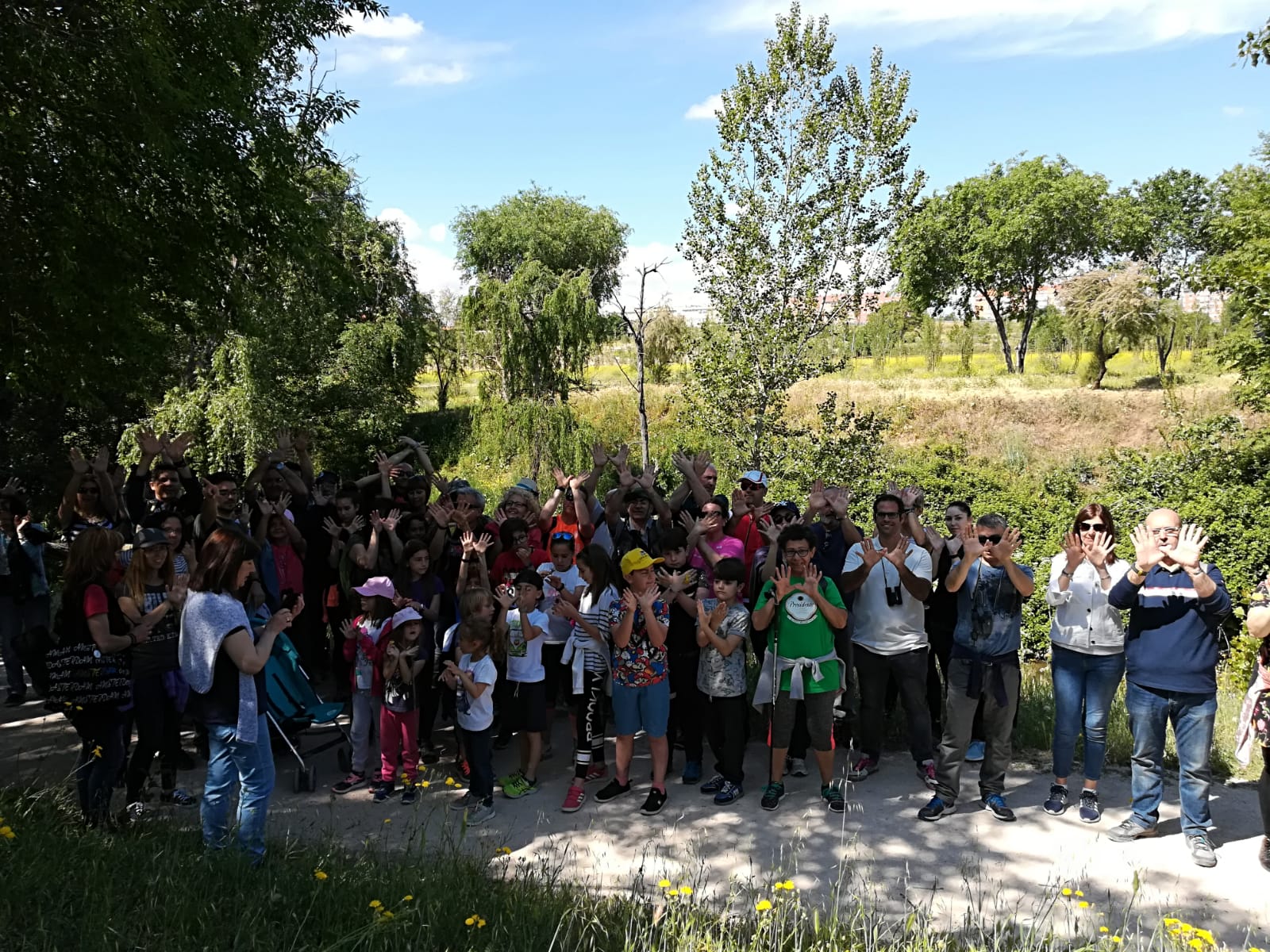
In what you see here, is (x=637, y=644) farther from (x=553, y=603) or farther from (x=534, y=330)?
(x=534, y=330)

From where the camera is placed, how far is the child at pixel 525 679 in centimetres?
590

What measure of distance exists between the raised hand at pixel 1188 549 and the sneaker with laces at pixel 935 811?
2.05 m

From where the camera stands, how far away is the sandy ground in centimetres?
441

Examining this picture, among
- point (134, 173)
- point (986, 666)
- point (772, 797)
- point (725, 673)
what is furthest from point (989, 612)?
point (134, 173)

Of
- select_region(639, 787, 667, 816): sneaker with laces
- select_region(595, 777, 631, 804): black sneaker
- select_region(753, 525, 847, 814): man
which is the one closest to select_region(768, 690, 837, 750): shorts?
select_region(753, 525, 847, 814): man

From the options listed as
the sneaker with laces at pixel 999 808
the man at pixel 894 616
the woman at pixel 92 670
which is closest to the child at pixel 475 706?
the woman at pixel 92 670

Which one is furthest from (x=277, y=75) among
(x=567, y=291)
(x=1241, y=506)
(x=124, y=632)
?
(x=567, y=291)

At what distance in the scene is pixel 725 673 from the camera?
221 inches

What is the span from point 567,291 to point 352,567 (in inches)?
763

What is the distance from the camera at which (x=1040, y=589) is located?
392 inches

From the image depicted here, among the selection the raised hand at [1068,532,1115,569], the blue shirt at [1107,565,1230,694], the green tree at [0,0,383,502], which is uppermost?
the green tree at [0,0,383,502]

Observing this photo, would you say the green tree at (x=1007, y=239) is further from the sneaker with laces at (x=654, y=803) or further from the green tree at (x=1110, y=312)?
the sneaker with laces at (x=654, y=803)

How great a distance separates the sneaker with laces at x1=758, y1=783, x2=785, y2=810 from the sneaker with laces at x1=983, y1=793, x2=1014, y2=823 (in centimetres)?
131

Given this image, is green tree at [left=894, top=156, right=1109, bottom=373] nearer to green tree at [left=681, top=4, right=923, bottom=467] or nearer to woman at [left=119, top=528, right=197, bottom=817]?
green tree at [left=681, top=4, right=923, bottom=467]
